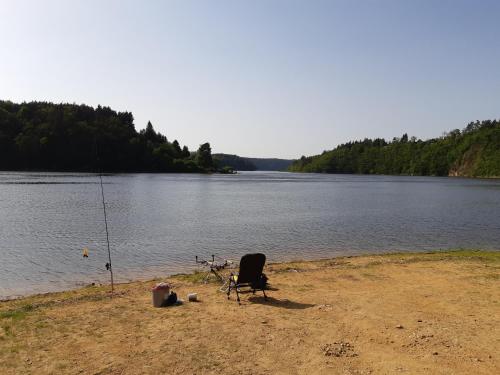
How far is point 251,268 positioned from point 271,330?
10.3 ft

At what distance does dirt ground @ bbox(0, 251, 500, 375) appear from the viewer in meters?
8.30

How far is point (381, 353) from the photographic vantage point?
877 cm

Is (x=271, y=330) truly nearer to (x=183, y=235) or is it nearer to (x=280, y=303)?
(x=280, y=303)

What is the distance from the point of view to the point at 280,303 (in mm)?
12977

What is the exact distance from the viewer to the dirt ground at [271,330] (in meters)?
8.30

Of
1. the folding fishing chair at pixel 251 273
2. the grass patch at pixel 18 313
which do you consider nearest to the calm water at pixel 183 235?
the grass patch at pixel 18 313

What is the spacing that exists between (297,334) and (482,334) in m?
4.41

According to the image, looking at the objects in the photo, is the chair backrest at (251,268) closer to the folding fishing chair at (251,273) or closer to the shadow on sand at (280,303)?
the folding fishing chair at (251,273)

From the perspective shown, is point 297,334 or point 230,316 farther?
point 230,316

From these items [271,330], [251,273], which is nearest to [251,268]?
[251,273]

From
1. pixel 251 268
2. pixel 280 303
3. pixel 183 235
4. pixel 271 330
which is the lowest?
pixel 183 235

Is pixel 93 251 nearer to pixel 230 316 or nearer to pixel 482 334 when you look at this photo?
pixel 230 316

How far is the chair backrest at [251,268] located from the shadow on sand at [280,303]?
2.05ft

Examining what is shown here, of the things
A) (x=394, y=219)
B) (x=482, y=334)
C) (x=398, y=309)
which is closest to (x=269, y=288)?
(x=398, y=309)
